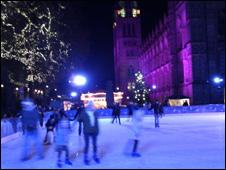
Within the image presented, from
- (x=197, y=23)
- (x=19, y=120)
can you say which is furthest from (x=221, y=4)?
(x=19, y=120)

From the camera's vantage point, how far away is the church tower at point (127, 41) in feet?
317

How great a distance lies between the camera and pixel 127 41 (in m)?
97.6

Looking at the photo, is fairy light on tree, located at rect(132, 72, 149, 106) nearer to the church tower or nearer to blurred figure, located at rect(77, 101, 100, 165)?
the church tower

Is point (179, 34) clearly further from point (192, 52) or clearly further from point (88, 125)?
point (88, 125)

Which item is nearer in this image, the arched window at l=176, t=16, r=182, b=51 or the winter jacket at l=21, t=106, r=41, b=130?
the winter jacket at l=21, t=106, r=41, b=130

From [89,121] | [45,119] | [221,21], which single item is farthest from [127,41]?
[89,121]

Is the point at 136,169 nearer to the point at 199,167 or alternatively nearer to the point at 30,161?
the point at 199,167

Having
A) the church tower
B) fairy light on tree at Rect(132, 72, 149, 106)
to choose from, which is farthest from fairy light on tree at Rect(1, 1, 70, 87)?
the church tower

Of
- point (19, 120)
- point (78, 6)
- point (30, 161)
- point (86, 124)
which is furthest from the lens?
point (78, 6)

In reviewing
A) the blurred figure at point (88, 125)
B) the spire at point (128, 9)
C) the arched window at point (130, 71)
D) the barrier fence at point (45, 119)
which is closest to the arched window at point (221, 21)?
the barrier fence at point (45, 119)

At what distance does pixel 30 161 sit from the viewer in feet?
26.0

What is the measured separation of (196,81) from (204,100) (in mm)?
3008

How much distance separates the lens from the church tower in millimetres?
96688

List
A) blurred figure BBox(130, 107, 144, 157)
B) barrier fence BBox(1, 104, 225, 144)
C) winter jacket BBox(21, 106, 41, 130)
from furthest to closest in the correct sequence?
barrier fence BBox(1, 104, 225, 144), winter jacket BBox(21, 106, 41, 130), blurred figure BBox(130, 107, 144, 157)
